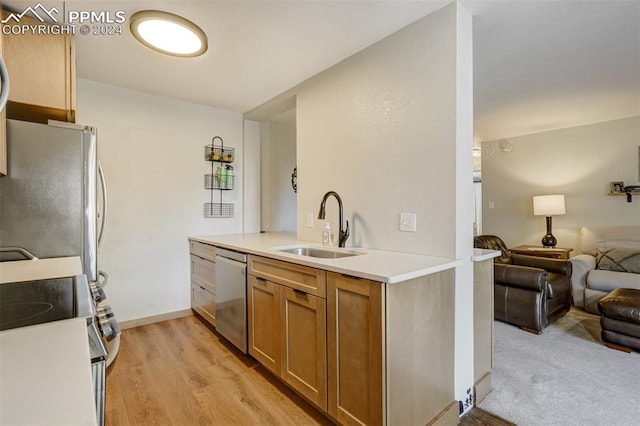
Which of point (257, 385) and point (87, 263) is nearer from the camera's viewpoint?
point (87, 263)

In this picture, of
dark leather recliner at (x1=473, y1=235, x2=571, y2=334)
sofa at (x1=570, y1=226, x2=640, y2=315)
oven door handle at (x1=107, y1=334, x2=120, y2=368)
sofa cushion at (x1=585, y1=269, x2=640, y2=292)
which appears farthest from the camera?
sofa at (x1=570, y1=226, x2=640, y2=315)

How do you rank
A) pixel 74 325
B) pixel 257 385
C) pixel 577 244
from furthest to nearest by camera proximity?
pixel 577 244 → pixel 257 385 → pixel 74 325

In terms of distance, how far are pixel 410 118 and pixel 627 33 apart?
5.48 ft

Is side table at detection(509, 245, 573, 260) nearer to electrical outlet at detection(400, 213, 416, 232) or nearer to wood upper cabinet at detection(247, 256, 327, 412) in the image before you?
electrical outlet at detection(400, 213, 416, 232)

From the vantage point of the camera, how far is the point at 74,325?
29.2 inches

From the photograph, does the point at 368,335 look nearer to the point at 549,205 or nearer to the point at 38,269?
the point at 38,269

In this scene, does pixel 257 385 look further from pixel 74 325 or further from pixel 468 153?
pixel 468 153

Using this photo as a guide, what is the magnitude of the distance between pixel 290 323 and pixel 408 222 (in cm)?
95

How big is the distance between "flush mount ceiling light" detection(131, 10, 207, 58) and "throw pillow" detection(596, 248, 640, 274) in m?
4.61

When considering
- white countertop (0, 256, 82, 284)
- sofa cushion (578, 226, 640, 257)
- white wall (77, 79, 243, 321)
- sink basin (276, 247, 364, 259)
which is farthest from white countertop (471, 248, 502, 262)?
sofa cushion (578, 226, 640, 257)

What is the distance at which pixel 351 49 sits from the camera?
6.98 feet

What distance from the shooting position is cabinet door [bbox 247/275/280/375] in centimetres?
190

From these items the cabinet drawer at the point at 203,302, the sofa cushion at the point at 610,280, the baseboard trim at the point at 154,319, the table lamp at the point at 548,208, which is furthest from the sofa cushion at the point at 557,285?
the baseboard trim at the point at 154,319

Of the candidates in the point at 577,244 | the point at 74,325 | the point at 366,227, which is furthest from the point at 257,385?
the point at 577,244
